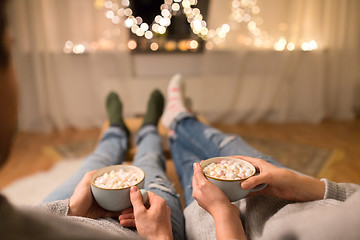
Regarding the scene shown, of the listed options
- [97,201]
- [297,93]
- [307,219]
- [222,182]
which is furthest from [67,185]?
[297,93]

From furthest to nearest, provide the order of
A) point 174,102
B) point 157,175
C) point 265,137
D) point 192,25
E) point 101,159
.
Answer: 1. point 192,25
2. point 265,137
3. point 174,102
4. point 101,159
5. point 157,175

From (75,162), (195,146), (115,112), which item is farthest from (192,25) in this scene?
(195,146)

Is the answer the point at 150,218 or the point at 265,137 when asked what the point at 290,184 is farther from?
the point at 265,137

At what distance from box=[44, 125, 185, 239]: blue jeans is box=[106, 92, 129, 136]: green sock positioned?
0.24 feet

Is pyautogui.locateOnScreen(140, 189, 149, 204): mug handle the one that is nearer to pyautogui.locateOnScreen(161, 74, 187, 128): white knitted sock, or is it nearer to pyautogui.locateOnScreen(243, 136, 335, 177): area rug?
pyautogui.locateOnScreen(161, 74, 187, 128): white knitted sock

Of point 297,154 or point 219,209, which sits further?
point 297,154

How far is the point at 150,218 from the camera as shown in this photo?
57 cm

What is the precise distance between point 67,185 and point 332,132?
2.25 metres

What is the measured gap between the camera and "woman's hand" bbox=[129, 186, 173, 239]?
56 centimetres

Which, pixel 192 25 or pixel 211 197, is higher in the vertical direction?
pixel 192 25

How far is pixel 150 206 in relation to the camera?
0.61 metres

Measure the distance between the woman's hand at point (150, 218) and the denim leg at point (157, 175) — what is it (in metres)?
0.09

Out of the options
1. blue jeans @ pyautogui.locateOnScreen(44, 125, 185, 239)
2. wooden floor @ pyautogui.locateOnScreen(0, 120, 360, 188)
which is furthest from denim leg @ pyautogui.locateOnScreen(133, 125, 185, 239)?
wooden floor @ pyautogui.locateOnScreen(0, 120, 360, 188)

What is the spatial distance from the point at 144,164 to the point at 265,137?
1578mm
